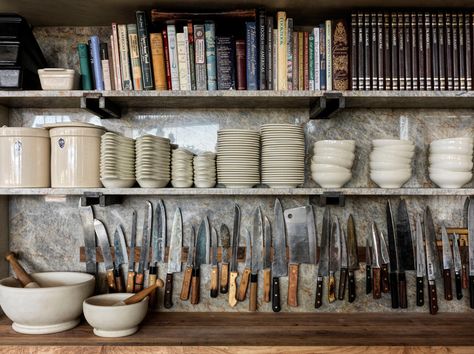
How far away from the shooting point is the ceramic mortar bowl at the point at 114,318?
5.82 ft

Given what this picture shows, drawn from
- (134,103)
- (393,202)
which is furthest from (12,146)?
(393,202)

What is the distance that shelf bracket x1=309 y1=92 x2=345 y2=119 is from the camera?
73.4 inches

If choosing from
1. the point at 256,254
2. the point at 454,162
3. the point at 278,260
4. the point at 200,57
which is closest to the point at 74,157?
the point at 200,57

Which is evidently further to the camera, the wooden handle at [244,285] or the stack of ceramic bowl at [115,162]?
the wooden handle at [244,285]

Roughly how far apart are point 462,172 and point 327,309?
90 cm

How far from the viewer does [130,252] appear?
216cm

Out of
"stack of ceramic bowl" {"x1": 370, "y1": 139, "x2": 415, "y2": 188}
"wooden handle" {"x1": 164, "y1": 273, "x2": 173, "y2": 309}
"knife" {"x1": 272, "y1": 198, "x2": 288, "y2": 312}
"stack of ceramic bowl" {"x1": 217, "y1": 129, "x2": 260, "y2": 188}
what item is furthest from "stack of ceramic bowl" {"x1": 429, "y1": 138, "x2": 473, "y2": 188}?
"wooden handle" {"x1": 164, "y1": 273, "x2": 173, "y2": 309}

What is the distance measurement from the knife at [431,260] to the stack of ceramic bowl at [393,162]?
0.30m

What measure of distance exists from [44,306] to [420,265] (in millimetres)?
1690

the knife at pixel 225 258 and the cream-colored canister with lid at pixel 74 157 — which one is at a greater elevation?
the cream-colored canister with lid at pixel 74 157

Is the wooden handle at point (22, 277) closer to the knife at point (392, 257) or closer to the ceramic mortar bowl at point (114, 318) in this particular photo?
the ceramic mortar bowl at point (114, 318)

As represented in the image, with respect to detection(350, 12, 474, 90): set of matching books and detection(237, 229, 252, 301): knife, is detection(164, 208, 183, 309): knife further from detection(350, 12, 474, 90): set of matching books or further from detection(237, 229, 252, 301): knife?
detection(350, 12, 474, 90): set of matching books

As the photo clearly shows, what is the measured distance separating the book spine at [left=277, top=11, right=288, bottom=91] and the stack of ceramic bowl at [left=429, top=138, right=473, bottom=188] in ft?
2.50

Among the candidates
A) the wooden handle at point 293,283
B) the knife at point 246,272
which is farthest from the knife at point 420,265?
the knife at point 246,272
